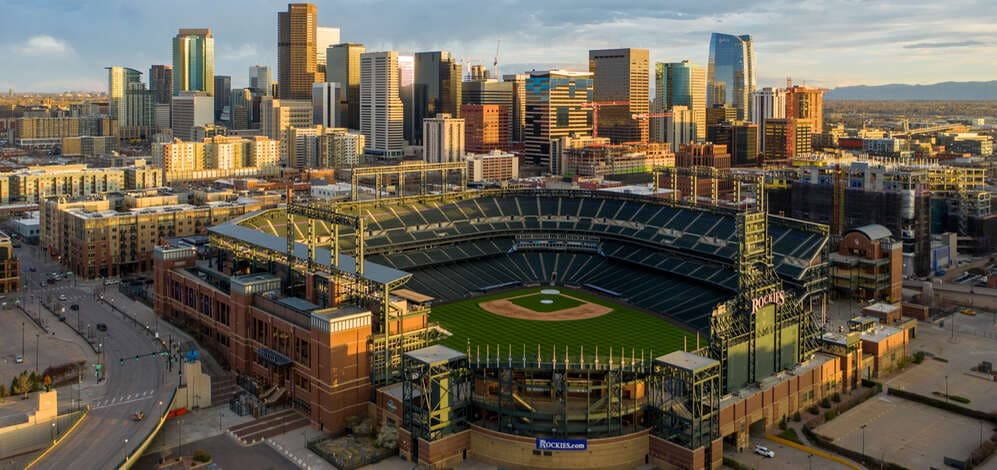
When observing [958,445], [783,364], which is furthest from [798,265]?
[958,445]

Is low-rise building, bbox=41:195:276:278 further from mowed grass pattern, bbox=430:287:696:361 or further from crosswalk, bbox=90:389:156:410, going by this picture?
crosswalk, bbox=90:389:156:410

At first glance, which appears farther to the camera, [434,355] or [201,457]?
[434,355]

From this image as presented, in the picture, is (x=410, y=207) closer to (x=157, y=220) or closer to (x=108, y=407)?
(x=157, y=220)

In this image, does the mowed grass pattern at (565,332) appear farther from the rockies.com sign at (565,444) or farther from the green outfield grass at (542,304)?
the rockies.com sign at (565,444)

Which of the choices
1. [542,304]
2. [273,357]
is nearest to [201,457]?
[273,357]

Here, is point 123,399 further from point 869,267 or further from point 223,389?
point 869,267

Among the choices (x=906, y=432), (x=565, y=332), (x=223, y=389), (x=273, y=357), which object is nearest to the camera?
(x=906, y=432)

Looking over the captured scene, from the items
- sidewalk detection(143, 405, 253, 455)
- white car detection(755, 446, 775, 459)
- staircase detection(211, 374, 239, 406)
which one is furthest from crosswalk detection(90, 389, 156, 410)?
white car detection(755, 446, 775, 459)
